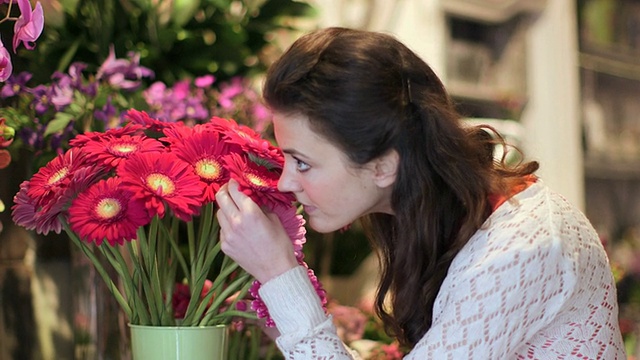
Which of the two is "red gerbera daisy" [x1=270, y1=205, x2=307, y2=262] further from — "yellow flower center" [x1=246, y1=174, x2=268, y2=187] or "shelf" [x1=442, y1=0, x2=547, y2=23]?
"shelf" [x1=442, y1=0, x2=547, y2=23]

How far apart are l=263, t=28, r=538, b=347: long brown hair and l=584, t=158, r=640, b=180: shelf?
1964 millimetres

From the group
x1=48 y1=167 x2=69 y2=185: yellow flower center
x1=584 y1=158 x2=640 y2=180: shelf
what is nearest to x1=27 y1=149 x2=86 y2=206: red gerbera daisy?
x1=48 y1=167 x2=69 y2=185: yellow flower center

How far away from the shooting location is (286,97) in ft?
3.68

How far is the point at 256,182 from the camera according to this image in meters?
1.08

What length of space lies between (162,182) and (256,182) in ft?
0.44

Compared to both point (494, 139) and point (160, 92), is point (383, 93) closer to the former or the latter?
point (494, 139)

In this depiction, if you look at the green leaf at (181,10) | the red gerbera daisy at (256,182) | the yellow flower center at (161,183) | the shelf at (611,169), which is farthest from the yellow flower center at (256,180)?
the shelf at (611,169)

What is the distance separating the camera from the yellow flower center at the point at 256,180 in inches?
42.1

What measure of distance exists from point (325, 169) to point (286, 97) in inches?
4.3

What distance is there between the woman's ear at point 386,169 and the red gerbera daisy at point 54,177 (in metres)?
0.39

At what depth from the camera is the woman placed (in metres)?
1.08

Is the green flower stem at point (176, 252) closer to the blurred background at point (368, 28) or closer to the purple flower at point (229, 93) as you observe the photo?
the blurred background at point (368, 28)

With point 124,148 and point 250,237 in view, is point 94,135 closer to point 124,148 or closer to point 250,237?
point 124,148

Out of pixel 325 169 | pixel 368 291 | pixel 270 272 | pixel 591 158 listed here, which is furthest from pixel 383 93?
pixel 591 158
